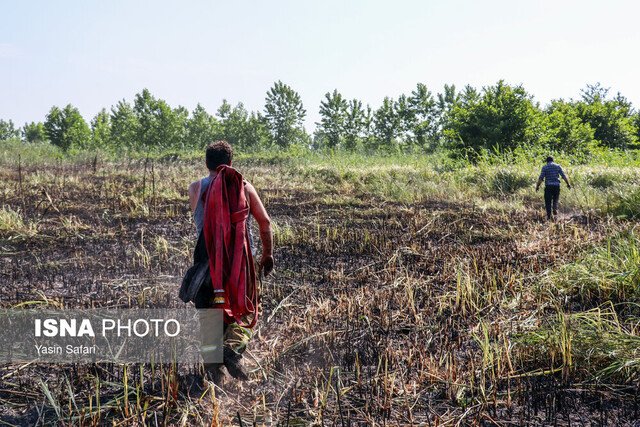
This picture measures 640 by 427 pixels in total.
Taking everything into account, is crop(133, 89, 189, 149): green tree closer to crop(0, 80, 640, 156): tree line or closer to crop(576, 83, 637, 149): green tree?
crop(0, 80, 640, 156): tree line

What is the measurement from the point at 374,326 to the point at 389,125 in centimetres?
4396

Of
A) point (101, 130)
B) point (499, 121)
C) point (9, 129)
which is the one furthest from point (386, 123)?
point (9, 129)

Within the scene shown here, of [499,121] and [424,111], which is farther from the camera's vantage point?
[424,111]

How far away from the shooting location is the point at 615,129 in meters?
35.3

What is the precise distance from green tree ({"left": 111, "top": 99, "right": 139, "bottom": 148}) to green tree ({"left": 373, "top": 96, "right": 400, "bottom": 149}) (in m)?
25.9

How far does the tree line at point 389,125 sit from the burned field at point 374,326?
12.2m

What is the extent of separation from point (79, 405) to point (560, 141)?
27285mm

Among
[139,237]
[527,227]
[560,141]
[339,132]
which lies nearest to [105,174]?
[139,237]

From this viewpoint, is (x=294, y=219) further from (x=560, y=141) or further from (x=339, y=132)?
(x=339, y=132)

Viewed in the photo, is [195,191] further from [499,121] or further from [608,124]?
[608,124]

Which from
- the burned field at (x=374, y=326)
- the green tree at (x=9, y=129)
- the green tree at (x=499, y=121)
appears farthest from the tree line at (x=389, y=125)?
the green tree at (x=9, y=129)

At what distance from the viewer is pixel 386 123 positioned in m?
45.6

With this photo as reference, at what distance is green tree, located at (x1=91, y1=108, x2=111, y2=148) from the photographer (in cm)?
5163

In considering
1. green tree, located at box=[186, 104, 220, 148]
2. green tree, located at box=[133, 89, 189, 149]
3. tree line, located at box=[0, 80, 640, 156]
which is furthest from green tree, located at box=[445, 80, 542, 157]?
green tree, located at box=[186, 104, 220, 148]
